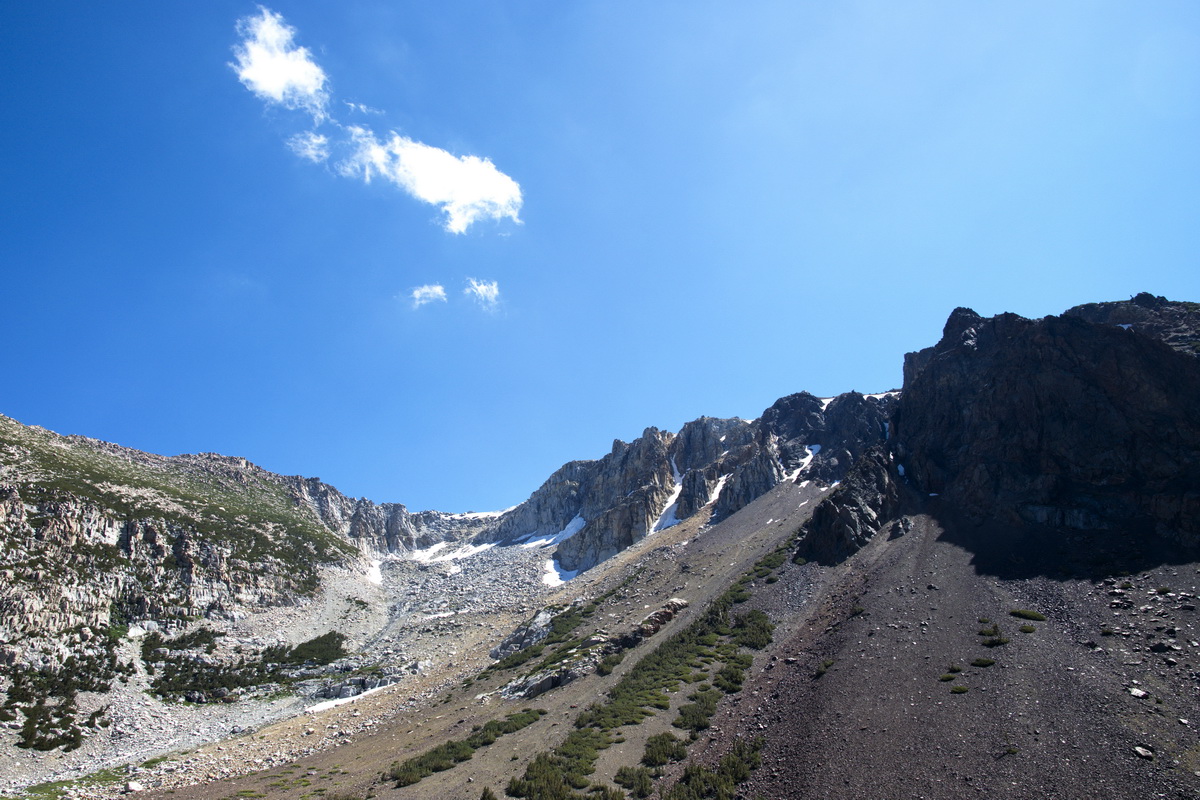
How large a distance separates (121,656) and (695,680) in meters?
68.1

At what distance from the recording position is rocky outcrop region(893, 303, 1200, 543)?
4597cm

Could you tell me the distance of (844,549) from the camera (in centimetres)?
5441

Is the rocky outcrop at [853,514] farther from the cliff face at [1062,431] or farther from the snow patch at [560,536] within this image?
the snow patch at [560,536]

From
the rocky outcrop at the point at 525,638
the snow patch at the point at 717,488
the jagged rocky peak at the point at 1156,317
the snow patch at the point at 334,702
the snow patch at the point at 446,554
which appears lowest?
the snow patch at the point at 334,702

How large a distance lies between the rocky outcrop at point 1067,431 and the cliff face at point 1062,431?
13 cm

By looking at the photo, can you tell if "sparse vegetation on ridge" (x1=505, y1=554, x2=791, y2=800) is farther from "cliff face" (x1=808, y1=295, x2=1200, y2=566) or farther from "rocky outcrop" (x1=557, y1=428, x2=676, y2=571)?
"rocky outcrop" (x1=557, y1=428, x2=676, y2=571)

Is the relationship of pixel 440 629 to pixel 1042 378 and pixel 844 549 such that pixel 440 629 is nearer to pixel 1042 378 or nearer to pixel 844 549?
pixel 844 549

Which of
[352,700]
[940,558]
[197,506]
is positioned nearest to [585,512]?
[197,506]

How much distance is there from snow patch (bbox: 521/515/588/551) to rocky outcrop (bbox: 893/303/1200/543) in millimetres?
103030

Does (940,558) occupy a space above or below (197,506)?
below

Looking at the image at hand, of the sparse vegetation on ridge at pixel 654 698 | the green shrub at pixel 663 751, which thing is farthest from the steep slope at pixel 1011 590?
the sparse vegetation on ridge at pixel 654 698

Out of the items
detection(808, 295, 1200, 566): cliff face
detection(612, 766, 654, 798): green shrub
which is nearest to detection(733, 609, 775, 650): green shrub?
detection(808, 295, 1200, 566): cliff face

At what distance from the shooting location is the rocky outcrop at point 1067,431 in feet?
151

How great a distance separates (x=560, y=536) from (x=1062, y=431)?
12612cm
